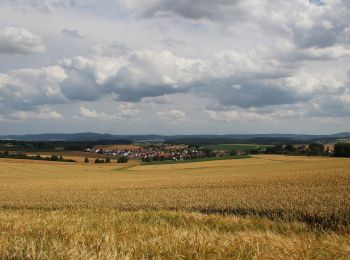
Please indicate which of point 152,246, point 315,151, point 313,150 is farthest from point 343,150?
point 152,246

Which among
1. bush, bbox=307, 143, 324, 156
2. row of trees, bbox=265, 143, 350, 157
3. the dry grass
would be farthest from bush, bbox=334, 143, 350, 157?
the dry grass

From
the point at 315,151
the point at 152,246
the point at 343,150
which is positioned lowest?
the point at 315,151

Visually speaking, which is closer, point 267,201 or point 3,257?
point 3,257

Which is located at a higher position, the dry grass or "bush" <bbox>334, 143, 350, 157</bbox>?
the dry grass

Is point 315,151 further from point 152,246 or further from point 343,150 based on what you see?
point 152,246

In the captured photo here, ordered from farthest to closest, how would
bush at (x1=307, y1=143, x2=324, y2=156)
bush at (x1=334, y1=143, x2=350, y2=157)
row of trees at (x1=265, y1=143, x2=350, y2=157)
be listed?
bush at (x1=307, y1=143, x2=324, y2=156) → row of trees at (x1=265, y1=143, x2=350, y2=157) → bush at (x1=334, y1=143, x2=350, y2=157)

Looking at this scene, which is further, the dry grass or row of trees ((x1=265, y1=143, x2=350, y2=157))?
row of trees ((x1=265, y1=143, x2=350, y2=157))

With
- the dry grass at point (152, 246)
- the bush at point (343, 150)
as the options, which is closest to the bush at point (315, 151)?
the bush at point (343, 150)

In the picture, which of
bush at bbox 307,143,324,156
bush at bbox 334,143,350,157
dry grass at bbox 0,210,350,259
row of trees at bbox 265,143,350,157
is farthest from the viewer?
bush at bbox 307,143,324,156

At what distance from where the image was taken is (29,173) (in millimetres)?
63562

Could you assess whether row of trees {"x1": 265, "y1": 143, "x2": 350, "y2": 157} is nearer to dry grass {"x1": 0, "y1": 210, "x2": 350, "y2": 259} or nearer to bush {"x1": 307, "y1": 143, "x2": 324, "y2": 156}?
bush {"x1": 307, "y1": 143, "x2": 324, "y2": 156}

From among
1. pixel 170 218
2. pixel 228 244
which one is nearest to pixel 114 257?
pixel 228 244

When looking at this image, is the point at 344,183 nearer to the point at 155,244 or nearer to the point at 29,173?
the point at 155,244

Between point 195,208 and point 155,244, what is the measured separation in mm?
12983
